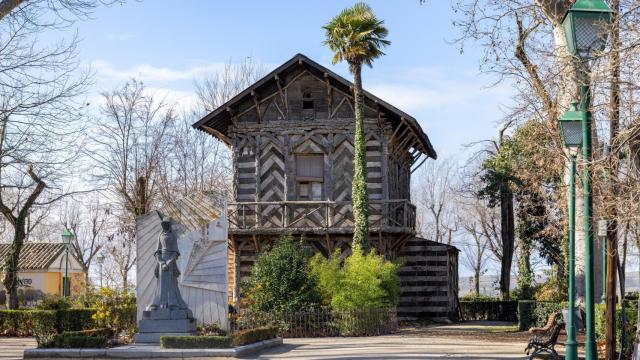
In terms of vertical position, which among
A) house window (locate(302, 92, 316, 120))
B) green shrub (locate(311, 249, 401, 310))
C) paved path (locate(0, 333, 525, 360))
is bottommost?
paved path (locate(0, 333, 525, 360))

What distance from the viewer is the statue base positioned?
2053cm

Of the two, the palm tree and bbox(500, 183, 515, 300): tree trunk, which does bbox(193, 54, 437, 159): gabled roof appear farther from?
bbox(500, 183, 515, 300): tree trunk

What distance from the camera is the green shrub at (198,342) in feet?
62.4

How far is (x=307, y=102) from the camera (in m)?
32.7

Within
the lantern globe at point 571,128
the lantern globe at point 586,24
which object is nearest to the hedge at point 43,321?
the lantern globe at point 571,128

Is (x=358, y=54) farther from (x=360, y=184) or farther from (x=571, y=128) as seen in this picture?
(x=571, y=128)

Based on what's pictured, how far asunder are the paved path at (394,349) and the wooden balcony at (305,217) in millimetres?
7100

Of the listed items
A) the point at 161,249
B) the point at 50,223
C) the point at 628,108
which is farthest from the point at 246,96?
the point at 50,223

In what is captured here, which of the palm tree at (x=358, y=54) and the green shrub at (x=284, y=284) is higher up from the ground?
the palm tree at (x=358, y=54)

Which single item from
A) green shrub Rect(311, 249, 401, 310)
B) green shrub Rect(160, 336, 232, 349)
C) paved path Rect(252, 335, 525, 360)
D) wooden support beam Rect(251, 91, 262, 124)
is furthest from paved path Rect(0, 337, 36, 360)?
wooden support beam Rect(251, 91, 262, 124)

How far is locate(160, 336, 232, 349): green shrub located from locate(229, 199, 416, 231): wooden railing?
1235cm

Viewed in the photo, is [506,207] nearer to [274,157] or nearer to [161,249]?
[274,157]

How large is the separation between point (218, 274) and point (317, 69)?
12.4 meters

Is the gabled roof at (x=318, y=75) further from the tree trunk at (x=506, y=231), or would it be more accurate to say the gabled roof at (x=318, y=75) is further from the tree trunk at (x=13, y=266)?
the tree trunk at (x=506, y=231)
